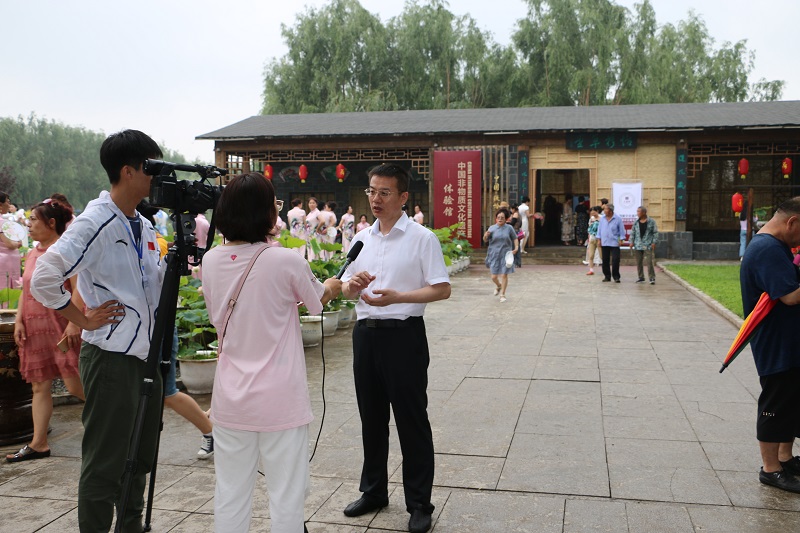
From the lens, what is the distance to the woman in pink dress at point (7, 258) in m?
8.99

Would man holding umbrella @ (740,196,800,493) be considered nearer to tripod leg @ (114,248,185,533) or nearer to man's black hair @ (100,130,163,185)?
tripod leg @ (114,248,185,533)

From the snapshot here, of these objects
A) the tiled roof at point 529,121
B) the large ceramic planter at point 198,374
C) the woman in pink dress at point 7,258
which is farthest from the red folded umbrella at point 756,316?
the tiled roof at point 529,121

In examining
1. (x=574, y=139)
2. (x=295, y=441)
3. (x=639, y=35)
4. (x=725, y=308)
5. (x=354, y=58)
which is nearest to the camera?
(x=295, y=441)

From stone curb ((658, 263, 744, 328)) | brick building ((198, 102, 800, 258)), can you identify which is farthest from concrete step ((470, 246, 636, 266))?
stone curb ((658, 263, 744, 328))

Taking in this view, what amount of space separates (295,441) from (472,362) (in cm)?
458

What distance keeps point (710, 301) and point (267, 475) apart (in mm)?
9618

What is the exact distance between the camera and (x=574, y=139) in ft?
63.2

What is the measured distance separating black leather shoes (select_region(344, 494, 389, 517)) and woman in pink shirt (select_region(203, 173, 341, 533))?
34.6 inches

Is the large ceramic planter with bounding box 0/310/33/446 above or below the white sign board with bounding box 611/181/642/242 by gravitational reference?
below

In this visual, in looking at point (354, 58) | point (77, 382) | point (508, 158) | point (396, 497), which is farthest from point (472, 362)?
point (354, 58)

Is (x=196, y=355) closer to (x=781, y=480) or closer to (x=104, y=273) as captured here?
(x=104, y=273)

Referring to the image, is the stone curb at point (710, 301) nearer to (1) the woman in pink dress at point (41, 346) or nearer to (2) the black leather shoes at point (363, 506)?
(2) the black leather shoes at point (363, 506)

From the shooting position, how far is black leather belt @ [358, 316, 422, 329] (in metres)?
3.32

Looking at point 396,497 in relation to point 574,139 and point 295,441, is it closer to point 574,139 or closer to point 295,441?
point 295,441
